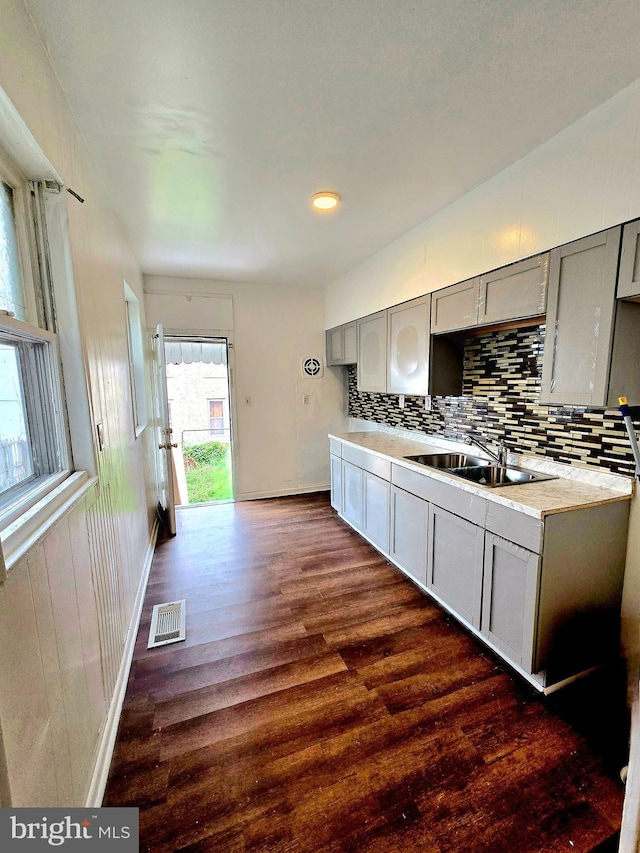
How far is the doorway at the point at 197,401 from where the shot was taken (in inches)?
164

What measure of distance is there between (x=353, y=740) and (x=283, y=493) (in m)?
3.20

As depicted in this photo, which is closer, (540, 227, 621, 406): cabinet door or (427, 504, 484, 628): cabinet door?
(540, 227, 621, 406): cabinet door

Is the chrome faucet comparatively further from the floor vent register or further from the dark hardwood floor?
the floor vent register

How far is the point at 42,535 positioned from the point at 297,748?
4.26 ft

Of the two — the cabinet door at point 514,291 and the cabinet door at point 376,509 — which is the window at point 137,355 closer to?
the cabinet door at point 376,509

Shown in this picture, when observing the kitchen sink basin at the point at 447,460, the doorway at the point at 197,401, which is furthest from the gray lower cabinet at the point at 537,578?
the doorway at the point at 197,401

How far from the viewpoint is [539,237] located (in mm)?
1800

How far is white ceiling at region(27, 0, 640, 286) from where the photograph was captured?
1.14 metres

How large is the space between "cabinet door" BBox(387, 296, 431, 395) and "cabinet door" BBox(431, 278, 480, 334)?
9 centimetres

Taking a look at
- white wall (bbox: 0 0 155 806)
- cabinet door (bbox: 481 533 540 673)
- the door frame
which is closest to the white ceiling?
white wall (bbox: 0 0 155 806)

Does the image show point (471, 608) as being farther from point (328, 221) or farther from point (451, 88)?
point (328, 221)

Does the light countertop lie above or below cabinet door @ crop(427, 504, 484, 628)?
above

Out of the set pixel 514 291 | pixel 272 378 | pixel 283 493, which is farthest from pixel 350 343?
pixel 514 291

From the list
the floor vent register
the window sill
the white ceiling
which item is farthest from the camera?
the floor vent register
